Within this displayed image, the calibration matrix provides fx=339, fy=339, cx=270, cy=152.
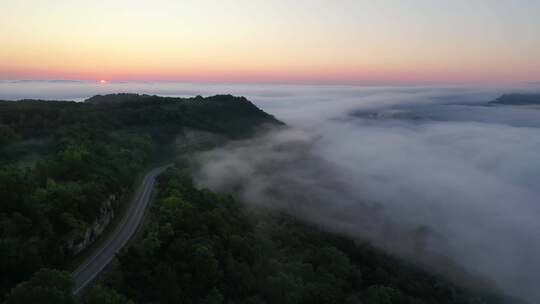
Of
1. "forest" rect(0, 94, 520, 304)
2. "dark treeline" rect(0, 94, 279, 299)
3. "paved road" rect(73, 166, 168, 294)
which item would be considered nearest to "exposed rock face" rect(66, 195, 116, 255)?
"dark treeline" rect(0, 94, 279, 299)

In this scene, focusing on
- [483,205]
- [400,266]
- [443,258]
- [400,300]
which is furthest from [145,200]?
[483,205]

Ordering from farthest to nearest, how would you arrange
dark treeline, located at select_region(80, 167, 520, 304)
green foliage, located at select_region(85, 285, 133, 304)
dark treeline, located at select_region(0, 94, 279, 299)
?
1. dark treeline, located at select_region(80, 167, 520, 304)
2. dark treeline, located at select_region(0, 94, 279, 299)
3. green foliage, located at select_region(85, 285, 133, 304)

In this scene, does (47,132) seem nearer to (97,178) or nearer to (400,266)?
(97,178)

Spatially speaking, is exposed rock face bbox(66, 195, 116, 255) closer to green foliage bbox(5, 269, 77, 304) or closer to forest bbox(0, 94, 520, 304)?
forest bbox(0, 94, 520, 304)

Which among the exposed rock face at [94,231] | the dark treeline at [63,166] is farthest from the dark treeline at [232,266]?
the dark treeline at [63,166]

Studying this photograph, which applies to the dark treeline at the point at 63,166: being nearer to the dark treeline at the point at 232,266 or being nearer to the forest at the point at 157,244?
the forest at the point at 157,244

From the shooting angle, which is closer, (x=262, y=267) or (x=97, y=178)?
(x=262, y=267)
